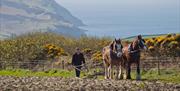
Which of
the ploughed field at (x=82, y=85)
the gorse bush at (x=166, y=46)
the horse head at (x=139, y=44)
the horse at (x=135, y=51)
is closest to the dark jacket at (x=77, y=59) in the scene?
the ploughed field at (x=82, y=85)

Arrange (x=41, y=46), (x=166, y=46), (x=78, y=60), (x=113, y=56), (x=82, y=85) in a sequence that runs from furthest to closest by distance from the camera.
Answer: (x=41, y=46) < (x=166, y=46) < (x=78, y=60) < (x=113, y=56) < (x=82, y=85)

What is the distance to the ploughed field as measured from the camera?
2436 cm

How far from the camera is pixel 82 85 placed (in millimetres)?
25375

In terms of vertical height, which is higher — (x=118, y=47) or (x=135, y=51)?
(x=118, y=47)

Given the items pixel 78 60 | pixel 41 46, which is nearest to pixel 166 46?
pixel 78 60

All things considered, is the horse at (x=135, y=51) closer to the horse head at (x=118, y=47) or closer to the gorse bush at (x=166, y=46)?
the horse head at (x=118, y=47)

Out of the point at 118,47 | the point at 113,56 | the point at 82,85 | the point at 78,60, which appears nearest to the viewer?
the point at 82,85

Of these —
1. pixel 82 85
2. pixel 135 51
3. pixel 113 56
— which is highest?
pixel 135 51

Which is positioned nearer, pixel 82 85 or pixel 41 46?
pixel 82 85

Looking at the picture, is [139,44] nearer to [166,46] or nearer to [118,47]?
[118,47]

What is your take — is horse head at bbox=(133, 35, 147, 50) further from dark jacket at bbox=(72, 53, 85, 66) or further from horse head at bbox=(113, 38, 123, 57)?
dark jacket at bbox=(72, 53, 85, 66)

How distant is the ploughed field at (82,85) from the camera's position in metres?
24.4

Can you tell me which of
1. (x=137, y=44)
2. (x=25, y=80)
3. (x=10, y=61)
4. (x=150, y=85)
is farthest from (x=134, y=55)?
(x=10, y=61)

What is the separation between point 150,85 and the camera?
82.5 ft
